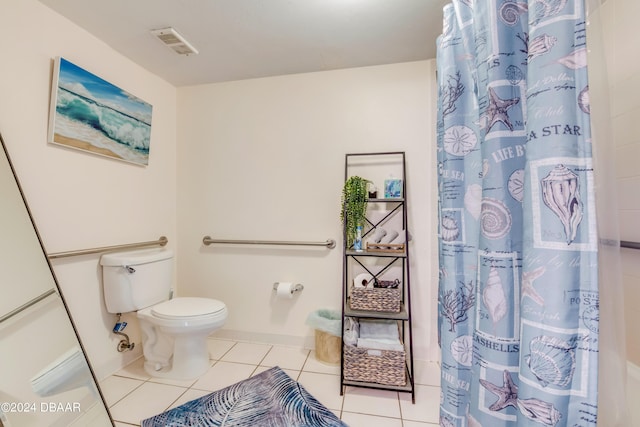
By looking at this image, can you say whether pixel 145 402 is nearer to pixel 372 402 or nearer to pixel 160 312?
pixel 160 312

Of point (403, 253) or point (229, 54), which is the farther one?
point (229, 54)

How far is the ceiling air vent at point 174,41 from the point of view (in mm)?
1557

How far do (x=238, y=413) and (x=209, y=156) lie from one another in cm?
174

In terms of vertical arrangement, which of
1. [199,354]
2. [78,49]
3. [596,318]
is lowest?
[199,354]

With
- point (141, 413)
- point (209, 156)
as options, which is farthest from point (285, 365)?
point (209, 156)

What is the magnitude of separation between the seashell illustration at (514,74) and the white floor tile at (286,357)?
6.06 feet

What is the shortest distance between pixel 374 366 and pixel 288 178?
135cm

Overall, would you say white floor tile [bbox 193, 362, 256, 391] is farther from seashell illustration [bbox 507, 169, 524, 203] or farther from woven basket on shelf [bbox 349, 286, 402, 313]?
seashell illustration [bbox 507, 169, 524, 203]

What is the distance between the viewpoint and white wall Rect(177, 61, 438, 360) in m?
1.88

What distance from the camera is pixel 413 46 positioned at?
1.71m

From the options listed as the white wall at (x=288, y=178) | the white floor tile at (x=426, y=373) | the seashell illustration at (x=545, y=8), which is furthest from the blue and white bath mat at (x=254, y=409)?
the seashell illustration at (x=545, y=8)

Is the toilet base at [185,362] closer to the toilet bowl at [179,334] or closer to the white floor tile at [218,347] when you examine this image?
the toilet bowl at [179,334]

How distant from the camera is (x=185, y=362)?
1.68 metres

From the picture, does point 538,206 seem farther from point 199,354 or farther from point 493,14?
point 199,354
